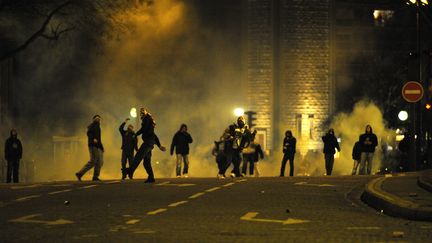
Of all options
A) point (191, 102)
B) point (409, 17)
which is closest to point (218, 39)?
point (191, 102)

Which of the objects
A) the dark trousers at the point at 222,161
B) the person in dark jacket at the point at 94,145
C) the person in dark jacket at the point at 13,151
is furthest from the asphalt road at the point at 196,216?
the person in dark jacket at the point at 13,151

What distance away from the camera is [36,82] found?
6303 cm

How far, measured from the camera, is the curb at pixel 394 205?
14.5m

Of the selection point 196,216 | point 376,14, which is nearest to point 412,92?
point 196,216

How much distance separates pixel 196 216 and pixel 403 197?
431cm

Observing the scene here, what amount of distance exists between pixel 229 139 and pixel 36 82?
3385 centimetres

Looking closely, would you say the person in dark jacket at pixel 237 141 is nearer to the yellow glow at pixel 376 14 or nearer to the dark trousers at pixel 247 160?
the dark trousers at pixel 247 160

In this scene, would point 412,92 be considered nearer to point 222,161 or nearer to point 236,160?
point 236,160

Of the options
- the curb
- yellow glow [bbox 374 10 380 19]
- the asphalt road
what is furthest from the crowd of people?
yellow glow [bbox 374 10 380 19]

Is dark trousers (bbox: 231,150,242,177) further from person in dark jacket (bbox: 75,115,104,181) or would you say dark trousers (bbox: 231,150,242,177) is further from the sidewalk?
the sidewalk

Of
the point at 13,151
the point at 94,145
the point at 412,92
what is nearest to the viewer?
the point at 94,145

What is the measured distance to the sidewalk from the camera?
48.4 feet

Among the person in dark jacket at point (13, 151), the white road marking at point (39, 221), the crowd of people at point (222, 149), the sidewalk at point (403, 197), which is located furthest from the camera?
the person in dark jacket at point (13, 151)

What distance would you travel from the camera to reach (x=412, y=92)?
32.1m
